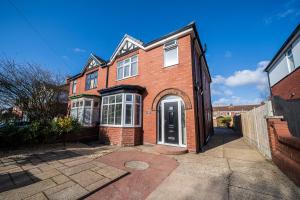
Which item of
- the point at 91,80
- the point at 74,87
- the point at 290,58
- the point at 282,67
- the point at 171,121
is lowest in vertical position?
the point at 171,121

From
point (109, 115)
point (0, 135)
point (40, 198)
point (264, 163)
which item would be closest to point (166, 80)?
point (109, 115)

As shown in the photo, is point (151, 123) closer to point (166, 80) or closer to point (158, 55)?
point (166, 80)

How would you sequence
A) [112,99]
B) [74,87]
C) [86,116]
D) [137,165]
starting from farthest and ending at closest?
[74,87]
[86,116]
[112,99]
[137,165]

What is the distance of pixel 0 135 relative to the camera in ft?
21.6

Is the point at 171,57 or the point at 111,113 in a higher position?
the point at 171,57

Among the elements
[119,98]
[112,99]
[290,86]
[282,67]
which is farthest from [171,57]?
[282,67]

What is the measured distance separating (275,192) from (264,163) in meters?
2.22

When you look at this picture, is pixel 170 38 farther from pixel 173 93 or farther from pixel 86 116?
pixel 86 116

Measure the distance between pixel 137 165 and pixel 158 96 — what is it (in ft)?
14.9

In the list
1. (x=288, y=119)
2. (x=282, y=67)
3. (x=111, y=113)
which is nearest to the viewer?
(x=288, y=119)

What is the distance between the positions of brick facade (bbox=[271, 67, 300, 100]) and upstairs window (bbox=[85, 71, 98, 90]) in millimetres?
16848

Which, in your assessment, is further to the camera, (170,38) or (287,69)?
(287,69)

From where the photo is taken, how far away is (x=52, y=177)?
3.88m

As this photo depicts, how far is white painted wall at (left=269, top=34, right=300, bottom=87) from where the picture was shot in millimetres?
9831
